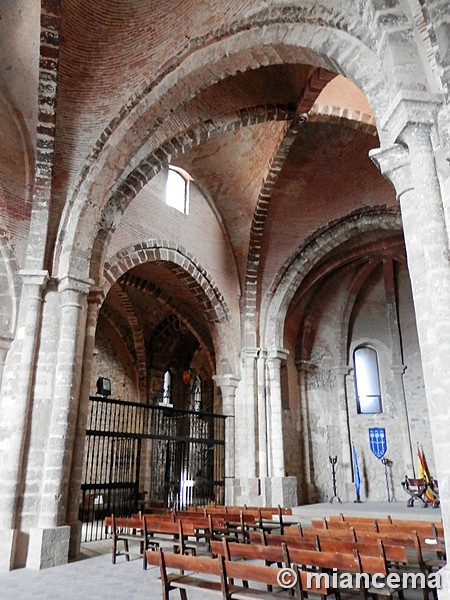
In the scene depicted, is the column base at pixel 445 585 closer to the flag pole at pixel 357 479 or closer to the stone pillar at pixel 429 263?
the stone pillar at pixel 429 263

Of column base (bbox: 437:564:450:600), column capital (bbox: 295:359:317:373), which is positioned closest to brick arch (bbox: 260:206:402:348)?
column capital (bbox: 295:359:317:373)

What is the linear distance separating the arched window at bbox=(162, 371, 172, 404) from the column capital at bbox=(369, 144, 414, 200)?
14.9 m

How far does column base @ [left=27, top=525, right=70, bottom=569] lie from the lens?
6656 millimetres

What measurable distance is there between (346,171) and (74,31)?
7.57 m

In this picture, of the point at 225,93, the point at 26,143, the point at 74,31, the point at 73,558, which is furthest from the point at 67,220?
the point at 73,558

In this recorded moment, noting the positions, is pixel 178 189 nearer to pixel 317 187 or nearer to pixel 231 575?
pixel 317 187

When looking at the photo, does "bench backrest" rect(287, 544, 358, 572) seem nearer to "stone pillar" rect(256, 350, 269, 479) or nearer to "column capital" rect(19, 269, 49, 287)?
"column capital" rect(19, 269, 49, 287)

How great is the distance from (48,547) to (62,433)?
155cm

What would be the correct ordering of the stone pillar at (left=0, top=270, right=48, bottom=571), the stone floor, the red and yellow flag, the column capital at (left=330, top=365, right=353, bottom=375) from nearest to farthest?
the stone floor, the stone pillar at (left=0, top=270, right=48, bottom=571), the red and yellow flag, the column capital at (left=330, top=365, right=353, bottom=375)

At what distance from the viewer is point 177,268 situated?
40.7 ft

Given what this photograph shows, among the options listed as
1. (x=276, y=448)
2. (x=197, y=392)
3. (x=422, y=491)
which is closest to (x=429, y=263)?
(x=276, y=448)

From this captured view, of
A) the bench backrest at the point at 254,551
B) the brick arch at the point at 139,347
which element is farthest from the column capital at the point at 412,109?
the brick arch at the point at 139,347

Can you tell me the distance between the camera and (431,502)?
12258 mm

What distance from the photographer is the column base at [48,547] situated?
262 inches
